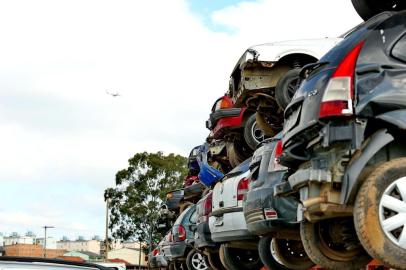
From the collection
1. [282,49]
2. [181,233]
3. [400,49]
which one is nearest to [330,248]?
[400,49]

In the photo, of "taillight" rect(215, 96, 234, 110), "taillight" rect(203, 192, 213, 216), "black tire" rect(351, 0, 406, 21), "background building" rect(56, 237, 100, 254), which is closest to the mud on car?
"black tire" rect(351, 0, 406, 21)

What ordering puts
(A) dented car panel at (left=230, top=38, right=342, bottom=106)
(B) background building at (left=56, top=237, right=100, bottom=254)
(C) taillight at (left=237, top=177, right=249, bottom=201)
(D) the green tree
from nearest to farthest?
(C) taillight at (left=237, top=177, right=249, bottom=201) → (A) dented car panel at (left=230, top=38, right=342, bottom=106) → (D) the green tree → (B) background building at (left=56, top=237, right=100, bottom=254)

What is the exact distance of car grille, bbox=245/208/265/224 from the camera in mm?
7605

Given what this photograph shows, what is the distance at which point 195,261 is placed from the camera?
15133 millimetres

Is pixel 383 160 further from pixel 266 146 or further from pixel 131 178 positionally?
pixel 131 178

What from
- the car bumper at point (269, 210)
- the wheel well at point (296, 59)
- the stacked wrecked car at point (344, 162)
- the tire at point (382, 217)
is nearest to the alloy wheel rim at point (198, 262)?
the wheel well at point (296, 59)

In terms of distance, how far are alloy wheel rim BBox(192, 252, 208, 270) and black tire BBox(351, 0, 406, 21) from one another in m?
8.20

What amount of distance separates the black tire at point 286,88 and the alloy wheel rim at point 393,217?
17.2 feet

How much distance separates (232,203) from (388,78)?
3949 mm

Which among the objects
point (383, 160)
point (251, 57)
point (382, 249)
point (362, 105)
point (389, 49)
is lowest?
point (382, 249)

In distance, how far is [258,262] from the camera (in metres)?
10.8

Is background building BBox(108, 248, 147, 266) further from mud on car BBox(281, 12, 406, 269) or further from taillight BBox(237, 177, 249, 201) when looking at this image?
mud on car BBox(281, 12, 406, 269)

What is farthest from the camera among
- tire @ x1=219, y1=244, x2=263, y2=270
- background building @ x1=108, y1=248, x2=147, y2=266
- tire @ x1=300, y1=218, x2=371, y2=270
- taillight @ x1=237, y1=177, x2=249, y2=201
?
background building @ x1=108, y1=248, x2=147, y2=266

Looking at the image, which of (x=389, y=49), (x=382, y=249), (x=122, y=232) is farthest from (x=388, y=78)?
(x=122, y=232)
